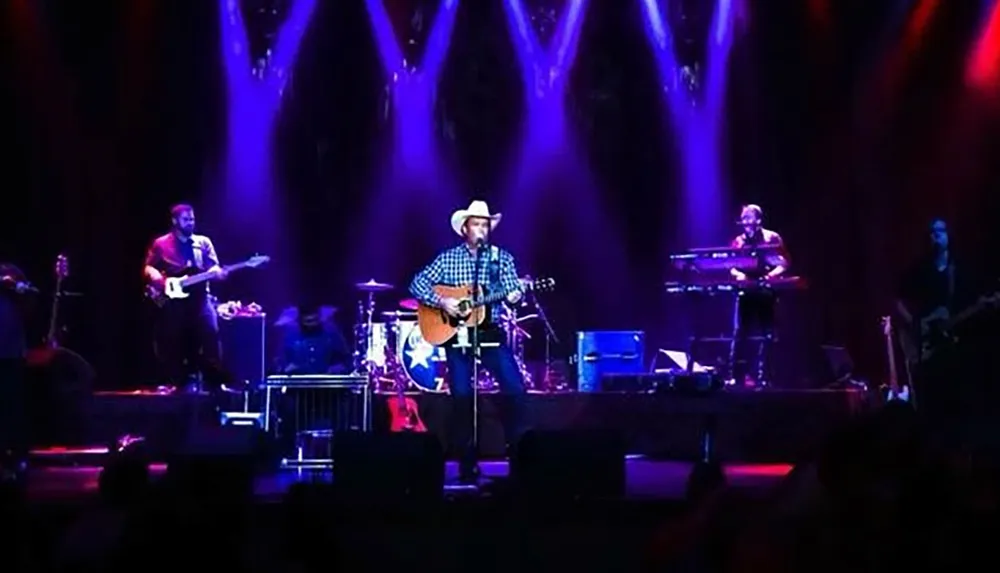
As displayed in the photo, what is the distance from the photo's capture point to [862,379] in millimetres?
15906

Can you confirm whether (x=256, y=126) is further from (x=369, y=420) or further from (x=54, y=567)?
(x=54, y=567)

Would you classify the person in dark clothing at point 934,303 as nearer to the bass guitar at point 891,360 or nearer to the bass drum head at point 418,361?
the bass guitar at point 891,360

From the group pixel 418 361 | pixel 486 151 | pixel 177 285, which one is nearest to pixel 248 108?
pixel 486 151

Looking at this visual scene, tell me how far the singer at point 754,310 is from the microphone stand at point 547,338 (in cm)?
207

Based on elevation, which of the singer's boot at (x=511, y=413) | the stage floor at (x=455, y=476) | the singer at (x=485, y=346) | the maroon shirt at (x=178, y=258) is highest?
the maroon shirt at (x=178, y=258)

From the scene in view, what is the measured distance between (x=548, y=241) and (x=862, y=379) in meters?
4.10

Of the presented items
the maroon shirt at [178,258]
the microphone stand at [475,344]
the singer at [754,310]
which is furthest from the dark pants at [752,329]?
the maroon shirt at [178,258]

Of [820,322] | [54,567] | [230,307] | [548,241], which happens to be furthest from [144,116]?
[54,567]

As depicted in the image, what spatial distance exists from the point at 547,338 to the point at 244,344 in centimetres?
358

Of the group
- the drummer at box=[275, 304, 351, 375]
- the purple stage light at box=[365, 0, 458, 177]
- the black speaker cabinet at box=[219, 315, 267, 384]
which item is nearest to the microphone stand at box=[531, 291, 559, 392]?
the purple stage light at box=[365, 0, 458, 177]

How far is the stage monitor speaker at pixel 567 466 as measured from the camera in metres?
8.61

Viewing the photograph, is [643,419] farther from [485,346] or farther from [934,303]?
[934,303]

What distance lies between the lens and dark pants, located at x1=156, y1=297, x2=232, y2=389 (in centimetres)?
1432

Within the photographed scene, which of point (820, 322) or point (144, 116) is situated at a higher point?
point (144, 116)
